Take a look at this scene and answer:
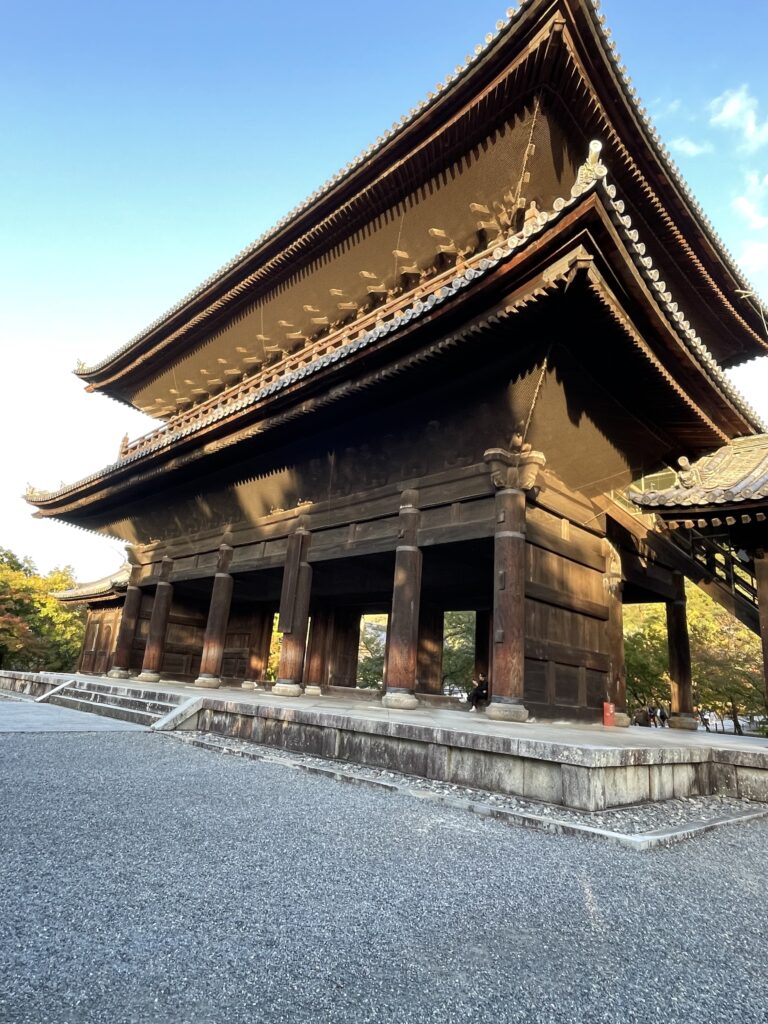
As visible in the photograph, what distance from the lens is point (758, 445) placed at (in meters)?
9.18

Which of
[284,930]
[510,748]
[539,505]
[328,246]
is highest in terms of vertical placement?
[328,246]

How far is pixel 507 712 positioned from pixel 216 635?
24.1ft

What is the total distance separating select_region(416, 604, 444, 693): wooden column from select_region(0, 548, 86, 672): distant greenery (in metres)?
17.9

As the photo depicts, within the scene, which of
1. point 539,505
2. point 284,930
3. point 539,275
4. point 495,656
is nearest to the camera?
point 284,930

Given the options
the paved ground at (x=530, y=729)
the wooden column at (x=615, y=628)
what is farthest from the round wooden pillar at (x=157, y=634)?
the wooden column at (x=615, y=628)

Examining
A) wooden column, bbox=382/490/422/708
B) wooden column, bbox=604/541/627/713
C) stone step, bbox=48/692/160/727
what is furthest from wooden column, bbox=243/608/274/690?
wooden column, bbox=604/541/627/713

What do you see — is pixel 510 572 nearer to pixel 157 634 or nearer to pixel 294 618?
pixel 294 618

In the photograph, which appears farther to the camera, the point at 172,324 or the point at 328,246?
the point at 172,324

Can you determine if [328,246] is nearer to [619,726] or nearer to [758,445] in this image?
[758,445]

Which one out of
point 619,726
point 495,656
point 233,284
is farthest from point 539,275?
point 233,284

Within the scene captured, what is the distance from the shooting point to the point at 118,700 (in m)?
9.46

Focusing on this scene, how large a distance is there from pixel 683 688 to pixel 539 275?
919 centimetres

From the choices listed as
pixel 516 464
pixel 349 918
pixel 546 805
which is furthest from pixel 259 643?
pixel 349 918

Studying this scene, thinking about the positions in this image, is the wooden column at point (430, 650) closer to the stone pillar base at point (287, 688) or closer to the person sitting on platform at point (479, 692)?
the person sitting on platform at point (479, 692)
